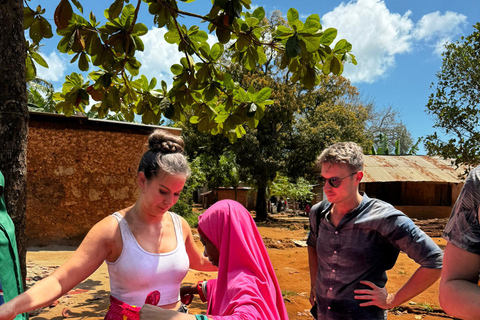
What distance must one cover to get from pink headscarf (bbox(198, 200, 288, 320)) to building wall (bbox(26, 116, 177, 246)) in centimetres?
747

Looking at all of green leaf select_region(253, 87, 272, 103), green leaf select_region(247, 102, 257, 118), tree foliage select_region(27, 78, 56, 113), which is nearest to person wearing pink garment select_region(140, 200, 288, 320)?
green leaf select_region(247, 102, 257, 118)

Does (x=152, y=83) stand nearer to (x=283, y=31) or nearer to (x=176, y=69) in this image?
(x=176, y=69)

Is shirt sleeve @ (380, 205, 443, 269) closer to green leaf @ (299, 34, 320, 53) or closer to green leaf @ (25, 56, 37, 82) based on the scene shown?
green leaf @ (299, 34, 320, 53)

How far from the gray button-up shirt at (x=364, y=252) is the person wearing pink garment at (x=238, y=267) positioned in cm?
86

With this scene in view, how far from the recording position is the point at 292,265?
30.3 feet

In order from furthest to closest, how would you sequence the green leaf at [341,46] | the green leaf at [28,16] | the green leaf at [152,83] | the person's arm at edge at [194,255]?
the green leaf at [152,83] < the green leaf at [28,16] < the green leaf at [341,46] < the person's arm at edge at [194,255]

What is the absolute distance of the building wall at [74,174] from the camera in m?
8.04

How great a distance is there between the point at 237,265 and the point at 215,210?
10.8 inches

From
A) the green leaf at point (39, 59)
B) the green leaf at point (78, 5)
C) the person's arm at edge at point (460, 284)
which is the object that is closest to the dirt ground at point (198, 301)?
the green leaf at point (39, 59)

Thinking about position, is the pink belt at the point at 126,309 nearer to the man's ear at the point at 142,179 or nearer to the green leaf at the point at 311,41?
the man's ear at the point at 142,179

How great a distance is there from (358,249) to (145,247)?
1366mm

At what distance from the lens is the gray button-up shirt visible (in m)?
2.24

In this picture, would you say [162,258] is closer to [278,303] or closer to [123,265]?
[123,265]

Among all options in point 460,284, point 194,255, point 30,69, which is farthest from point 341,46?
point 30,69
